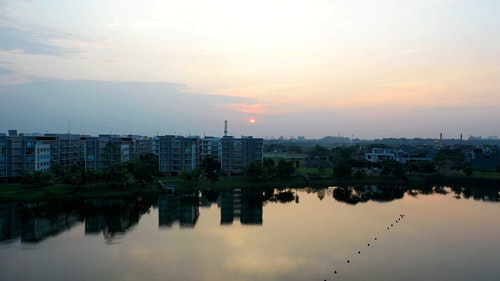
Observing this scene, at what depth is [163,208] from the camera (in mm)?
20359

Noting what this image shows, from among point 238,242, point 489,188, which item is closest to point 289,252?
point 238,242

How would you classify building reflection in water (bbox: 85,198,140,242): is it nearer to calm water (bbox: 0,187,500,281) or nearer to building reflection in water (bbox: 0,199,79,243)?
calm water (bbox: 0,187,500,281)

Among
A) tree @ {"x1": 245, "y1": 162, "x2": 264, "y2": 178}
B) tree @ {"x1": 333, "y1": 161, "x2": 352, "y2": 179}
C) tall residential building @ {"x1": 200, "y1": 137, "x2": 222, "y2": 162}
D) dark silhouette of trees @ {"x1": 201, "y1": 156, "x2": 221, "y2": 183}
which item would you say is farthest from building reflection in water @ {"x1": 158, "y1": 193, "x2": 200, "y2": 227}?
tree @ {"x1": 333, "y1": 161, "x2": 352, "y2": 179}

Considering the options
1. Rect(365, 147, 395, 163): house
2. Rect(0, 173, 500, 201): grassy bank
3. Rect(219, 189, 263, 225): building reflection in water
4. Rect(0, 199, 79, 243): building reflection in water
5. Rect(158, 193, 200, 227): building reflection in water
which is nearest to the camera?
Rect(0, 199, 79, 243): building reflection in water

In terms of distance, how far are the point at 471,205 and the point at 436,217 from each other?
16.5 ft

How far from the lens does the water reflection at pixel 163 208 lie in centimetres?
1611

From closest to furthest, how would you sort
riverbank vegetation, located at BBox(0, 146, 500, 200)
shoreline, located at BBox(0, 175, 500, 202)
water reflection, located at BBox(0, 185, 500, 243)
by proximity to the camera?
1. water reflection, located at BBox(0, 185, 500, 243)
2. shoreline, located at BBox(0, 175, 500, 202)
3. riverbank vegetation, located at BBox(0, 146, 500, 200)

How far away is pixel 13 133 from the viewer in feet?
91.4

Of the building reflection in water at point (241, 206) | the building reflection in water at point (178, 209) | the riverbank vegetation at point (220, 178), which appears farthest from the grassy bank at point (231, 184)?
the building reflection in water at point (241, 206)

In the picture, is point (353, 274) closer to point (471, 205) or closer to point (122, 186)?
point (471, 205)

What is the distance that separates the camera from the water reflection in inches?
634

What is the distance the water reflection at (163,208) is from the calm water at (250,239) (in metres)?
0.07

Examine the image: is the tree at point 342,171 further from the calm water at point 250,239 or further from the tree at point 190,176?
the tree at point 190,176

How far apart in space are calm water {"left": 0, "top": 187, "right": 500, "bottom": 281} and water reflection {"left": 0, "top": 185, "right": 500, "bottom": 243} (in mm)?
73
